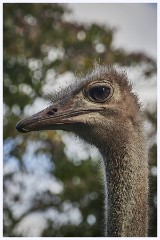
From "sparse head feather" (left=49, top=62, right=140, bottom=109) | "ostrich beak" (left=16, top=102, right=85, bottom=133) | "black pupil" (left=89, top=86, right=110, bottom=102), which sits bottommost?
"ostrich beak" (left=16, top=102, right=85, bottom=133)

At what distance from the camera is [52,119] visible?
7.04ft

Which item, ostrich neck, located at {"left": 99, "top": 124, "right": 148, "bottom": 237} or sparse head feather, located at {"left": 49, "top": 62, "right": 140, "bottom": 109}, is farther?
sparse head feather, located at {"left": 49, "top": 62, "right": 140, "bottom": 109}

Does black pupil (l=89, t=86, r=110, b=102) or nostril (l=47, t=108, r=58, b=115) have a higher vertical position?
black pupil (l=89, t=86, r=110, b=102)

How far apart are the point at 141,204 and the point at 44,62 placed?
4.09 metres

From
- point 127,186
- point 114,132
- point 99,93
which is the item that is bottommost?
point 127,186

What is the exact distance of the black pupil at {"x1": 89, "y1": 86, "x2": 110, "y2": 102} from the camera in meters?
2.19

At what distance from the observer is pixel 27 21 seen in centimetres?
617

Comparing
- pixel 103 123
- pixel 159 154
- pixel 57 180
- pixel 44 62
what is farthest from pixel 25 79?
pixel 103 123

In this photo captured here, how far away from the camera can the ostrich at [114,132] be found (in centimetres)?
214

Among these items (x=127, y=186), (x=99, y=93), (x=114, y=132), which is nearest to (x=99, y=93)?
(x=99, y=93)

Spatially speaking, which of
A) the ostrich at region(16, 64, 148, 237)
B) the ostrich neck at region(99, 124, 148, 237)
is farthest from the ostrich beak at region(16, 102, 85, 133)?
Result: the ostrich neck at region(99, 124, 148, 237)

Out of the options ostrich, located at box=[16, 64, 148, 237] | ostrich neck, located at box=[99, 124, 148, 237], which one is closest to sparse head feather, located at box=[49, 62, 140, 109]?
ostrich, located at box=[16, 64, 148, 237]

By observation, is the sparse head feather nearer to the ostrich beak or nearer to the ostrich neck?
the ostrich beak

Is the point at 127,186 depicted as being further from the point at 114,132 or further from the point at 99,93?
the point at 99,93
